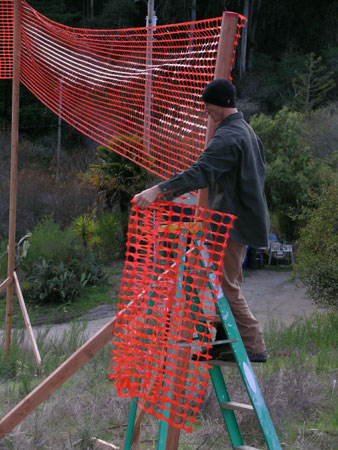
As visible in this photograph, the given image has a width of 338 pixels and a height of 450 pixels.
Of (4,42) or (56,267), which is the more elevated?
(4,42)

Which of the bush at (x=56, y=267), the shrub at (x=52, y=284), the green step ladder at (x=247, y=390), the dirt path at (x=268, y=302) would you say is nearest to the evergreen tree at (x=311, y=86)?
the dirt path at (x=268, y=302)

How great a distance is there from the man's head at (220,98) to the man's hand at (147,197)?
559 millimetres

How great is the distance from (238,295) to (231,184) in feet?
2.03

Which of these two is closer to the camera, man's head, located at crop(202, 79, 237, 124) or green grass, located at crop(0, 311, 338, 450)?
man's head, located at crop(202, 79, 237, 124)

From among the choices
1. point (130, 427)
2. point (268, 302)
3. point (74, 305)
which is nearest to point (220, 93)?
point (130, 427)

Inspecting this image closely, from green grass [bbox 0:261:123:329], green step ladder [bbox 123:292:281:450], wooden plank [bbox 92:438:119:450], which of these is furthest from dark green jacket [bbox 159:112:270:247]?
green grass [bbox 0:261:123:329]

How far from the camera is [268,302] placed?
14.7 meters

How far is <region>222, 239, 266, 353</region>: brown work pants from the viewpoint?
11.2 ft

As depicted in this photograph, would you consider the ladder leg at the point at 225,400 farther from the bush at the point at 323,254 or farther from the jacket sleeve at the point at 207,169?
the bush at the point at 323,254

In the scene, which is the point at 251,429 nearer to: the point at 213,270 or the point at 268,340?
the point at 213,270

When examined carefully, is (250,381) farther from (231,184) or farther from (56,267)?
(56,267)

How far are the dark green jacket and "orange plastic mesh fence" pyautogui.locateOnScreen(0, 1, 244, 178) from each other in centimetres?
48

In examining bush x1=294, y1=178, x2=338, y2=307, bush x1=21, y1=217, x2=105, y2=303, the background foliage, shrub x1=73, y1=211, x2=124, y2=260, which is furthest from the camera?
the background foliage

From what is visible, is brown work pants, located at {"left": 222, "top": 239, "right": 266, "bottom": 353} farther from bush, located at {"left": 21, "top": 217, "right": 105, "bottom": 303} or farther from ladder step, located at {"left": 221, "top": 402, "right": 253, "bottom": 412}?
bush, located at {"left": 21, "top": 217, "right": 105, "bottom": 303}
